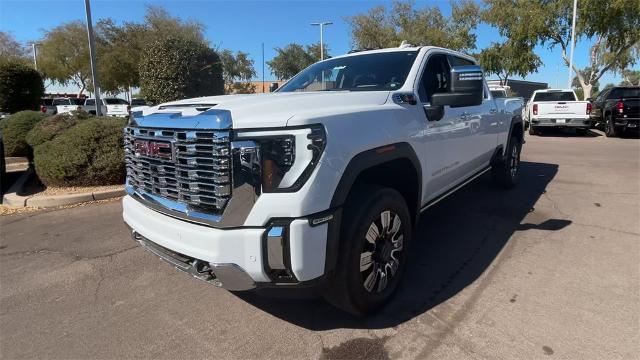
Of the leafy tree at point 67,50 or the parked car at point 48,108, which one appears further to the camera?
the leafy tree at point 67,50

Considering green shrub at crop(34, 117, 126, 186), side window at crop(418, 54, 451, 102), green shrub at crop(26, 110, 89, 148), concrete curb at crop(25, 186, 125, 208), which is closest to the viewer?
side window at crop(418, 54, 451, 102)

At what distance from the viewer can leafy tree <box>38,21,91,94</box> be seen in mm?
36000

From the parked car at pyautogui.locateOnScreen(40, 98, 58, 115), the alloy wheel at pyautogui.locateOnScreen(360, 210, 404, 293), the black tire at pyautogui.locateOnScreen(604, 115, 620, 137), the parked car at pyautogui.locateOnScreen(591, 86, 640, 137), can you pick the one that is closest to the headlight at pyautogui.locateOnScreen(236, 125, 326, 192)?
the alloy wheel at pyautogui.locateOnScreen(360, 210, 404, 293)

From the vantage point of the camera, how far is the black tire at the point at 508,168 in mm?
6305

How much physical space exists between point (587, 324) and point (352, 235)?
171 cm

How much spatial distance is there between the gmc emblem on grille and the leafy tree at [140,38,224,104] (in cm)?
868

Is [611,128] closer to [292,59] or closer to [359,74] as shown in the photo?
[359,74]

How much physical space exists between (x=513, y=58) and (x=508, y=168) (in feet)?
78.7

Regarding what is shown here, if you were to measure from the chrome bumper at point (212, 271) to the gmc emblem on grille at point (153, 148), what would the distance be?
586 mm

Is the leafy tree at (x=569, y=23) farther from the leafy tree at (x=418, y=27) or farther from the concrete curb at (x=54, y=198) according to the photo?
the concrete curb at (x=54, y=198)

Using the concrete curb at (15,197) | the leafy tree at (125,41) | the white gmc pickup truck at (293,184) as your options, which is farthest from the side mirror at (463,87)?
the leafy tree at (125,41)

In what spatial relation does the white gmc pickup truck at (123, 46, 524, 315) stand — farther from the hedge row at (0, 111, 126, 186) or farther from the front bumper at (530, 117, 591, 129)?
the front bumper at (530, 117, 591, 129)

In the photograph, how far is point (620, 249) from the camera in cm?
418

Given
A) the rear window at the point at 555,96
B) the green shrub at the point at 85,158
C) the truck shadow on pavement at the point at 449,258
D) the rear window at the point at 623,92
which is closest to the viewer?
the truck shadow on pavement at the point at 449,258
